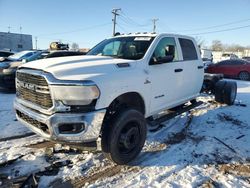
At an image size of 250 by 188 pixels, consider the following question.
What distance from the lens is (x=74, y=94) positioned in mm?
3400

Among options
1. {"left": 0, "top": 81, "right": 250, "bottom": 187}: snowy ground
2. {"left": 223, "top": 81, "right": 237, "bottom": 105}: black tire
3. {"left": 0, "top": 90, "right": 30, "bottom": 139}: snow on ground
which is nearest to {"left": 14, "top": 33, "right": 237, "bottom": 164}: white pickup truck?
{"left": 0, "top": 81, "right": 250, "bottom": 187}: snowy ground

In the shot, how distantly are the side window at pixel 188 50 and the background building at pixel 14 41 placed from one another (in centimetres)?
5941

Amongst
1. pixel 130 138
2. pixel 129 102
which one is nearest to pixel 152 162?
pixel 130 138

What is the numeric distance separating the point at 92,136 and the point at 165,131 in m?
2.59

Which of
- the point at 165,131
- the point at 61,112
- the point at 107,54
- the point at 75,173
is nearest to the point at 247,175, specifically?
the point at 165,131

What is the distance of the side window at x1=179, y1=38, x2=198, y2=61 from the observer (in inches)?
228

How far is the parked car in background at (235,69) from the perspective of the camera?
1775cm

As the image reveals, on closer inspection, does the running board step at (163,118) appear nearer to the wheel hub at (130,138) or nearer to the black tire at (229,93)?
the wheel hub at (130,138)

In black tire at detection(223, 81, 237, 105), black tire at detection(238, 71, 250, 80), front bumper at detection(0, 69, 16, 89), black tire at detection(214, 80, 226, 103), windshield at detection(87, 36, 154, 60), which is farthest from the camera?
black tire at detection(238, 71, 250, 80)

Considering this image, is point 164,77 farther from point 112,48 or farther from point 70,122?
point 70,122

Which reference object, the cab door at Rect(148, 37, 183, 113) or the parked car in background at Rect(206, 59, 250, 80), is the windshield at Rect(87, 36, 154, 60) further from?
the parked car in background at Rect(206, 59, 250, 80)

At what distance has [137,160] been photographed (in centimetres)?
436

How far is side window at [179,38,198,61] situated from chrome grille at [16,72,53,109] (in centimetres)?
324

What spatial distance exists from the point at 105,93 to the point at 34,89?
1.02 meters
